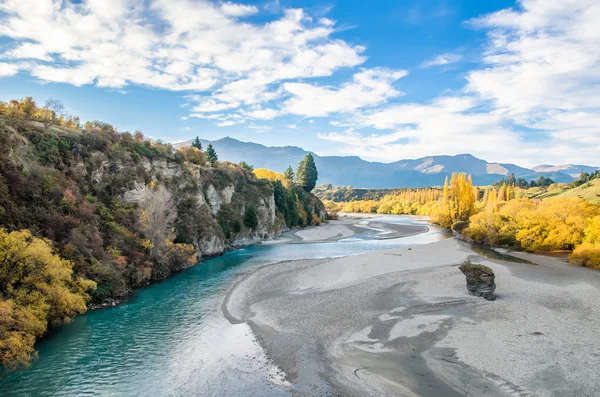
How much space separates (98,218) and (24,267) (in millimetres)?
12894

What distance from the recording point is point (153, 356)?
1759 centimetres

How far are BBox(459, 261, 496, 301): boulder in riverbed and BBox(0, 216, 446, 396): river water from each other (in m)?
17.7

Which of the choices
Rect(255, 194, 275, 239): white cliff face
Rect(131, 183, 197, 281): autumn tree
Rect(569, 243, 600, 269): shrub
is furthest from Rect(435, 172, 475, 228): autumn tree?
Rect(131, 183, 197, 281): autumn tree

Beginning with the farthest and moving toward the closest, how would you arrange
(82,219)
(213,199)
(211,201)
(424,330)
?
1. (213,199)
2. (211,201)
3. (82,219)
4. (424,330)

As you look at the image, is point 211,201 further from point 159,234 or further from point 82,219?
point 82,219

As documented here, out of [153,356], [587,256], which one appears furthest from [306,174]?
[153,356]

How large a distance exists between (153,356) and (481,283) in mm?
23494

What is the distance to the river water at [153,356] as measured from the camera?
14.6 m

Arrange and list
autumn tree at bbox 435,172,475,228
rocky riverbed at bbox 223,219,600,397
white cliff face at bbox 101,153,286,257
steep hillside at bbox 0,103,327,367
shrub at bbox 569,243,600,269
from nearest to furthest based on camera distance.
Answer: rocky riverbed at bbox 223,219,600,397
steep hillside at bbox 0,103,327,367
shrub at bbox 569,243,600,269
white cliff face at bbox 101,153,286,257
autumn tree at bbox 435,172,475,228

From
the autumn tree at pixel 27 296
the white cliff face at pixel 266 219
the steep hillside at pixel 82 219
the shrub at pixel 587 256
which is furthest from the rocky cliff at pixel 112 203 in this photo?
the shrub at pixel 587 256

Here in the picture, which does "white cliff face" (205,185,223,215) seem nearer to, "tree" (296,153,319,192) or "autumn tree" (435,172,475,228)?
A: "autumn tree" (435,172,475,228)

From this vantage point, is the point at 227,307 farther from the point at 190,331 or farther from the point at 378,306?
the point at 378,306

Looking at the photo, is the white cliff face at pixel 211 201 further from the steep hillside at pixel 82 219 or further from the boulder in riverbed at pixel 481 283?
the boulder in riverbed at pixel 481 283

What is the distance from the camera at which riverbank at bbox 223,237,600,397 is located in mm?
14555
